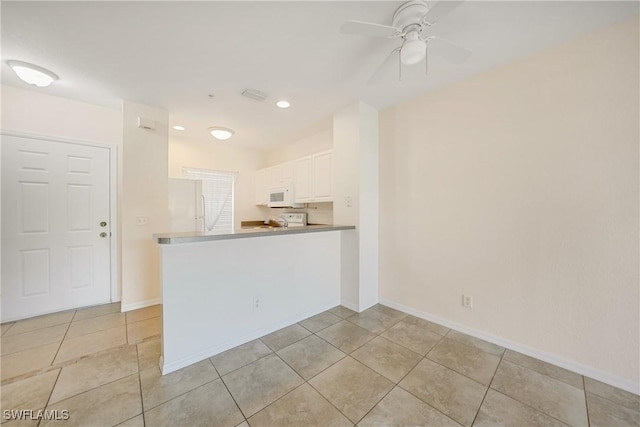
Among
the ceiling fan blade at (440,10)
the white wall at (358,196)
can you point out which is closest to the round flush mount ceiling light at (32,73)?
the white wall at (358,196)

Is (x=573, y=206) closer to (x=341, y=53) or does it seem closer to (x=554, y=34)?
(x=554, y=34)

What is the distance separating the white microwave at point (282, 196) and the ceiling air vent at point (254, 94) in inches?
60.1

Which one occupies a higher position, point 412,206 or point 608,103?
point 608,103

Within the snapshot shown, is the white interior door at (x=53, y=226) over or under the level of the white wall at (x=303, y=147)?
under

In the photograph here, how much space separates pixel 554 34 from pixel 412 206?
5.68 ft

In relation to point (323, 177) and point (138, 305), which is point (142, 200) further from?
point (323, 177)

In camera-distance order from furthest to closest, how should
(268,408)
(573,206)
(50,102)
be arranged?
(50,102) < (573,206) < (268,408)

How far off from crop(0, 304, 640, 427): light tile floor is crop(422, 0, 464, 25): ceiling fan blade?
231 centimetres

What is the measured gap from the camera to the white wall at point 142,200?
279cm

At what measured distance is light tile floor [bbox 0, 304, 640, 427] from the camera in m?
1.38

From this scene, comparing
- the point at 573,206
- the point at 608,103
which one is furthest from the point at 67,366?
the point at 608,103

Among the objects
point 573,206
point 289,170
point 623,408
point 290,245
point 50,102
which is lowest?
point 623,408

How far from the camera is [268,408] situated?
143cm

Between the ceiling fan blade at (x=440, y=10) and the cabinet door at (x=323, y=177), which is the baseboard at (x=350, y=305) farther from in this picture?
the ceiling fan blade at (x=440, y=10)
